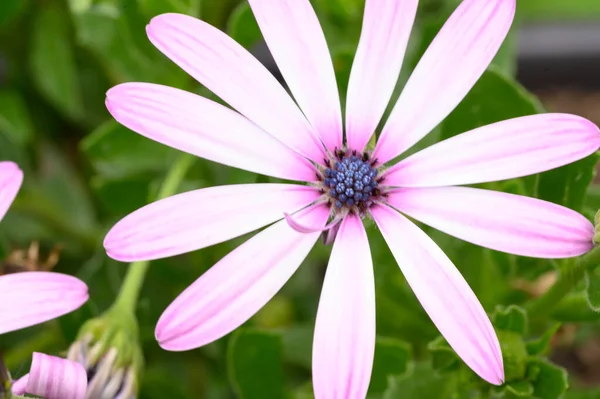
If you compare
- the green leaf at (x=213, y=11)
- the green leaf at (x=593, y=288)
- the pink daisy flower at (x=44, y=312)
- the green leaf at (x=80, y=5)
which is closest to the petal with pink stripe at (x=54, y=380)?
the pink daisy flower at (x=44, y=312)

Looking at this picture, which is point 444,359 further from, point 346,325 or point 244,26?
point 244,26

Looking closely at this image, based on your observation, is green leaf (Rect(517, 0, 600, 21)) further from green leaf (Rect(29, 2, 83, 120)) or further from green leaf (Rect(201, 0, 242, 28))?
green leaf (Rect(29, 2, 83, 120))

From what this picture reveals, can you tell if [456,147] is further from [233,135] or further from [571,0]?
[571,0]

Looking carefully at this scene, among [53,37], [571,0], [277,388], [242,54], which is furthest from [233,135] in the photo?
[571,0]

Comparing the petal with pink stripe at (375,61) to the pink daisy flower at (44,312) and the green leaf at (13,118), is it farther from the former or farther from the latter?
the green leaf at (13,118)

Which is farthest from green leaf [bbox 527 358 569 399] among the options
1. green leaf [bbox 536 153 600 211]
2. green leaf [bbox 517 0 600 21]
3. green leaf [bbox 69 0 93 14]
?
green leaf [bbox 517 0 600 21]

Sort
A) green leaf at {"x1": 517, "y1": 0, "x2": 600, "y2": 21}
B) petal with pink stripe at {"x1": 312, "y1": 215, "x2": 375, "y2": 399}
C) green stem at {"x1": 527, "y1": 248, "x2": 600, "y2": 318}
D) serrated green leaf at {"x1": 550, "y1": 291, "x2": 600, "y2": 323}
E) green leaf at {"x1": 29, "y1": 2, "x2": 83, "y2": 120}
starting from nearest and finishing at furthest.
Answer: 1. petal with pink stripe at {"x1": 312, "y1": 215, "x2": 375, "y2": 399}
2. green stem at {"x1": 527, "y1": 248, "x2": 600, "y2": 318}
3. serrated green leaf at {"x1": 550, "y1": 291, "x2": 600, "y2": 323}
4. green leaf at {"x1": 29, "y1": 2, "x2": 83, "y2": 120}
5. green leaf at {"x1": 517, "y1": 0, "x2": 600, "y2": 21}

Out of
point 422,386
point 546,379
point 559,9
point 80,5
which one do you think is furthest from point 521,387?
point 559,9
